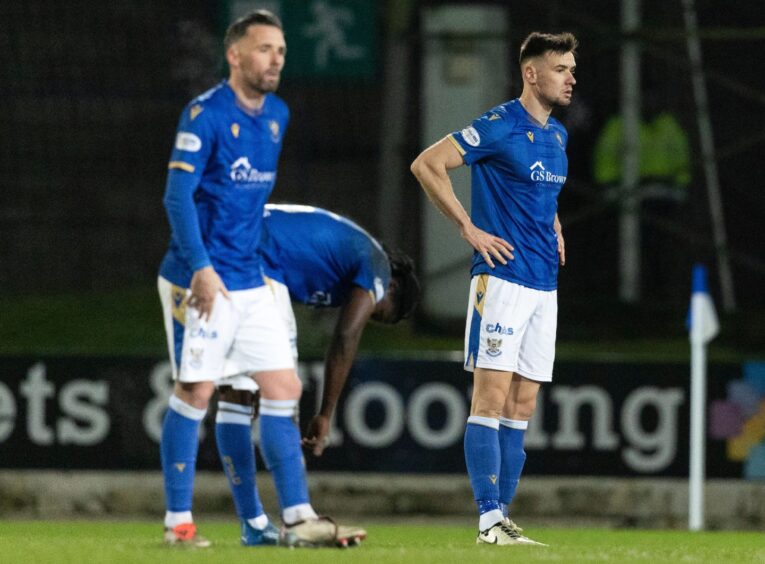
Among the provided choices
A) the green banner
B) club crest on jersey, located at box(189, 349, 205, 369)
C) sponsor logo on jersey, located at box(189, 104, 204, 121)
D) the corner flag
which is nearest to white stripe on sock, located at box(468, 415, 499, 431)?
club crest on jersey, located at box(189, 349, 205, 369)

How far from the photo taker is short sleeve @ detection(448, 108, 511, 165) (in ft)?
22.2

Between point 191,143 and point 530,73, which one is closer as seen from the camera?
point 191,143

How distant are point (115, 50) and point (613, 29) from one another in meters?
3.87

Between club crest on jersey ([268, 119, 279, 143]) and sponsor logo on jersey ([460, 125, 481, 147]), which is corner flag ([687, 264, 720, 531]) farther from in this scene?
club crest on jersey ([268, 119, 279, 143])

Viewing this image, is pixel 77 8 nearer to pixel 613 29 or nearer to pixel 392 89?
pixel 392 89

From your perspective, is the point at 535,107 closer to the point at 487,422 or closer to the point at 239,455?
the point at 487,422

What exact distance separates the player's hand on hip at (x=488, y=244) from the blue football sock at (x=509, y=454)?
2.33ft

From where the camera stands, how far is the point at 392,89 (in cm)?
1362

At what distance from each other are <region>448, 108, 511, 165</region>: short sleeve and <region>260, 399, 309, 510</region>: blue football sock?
124cm

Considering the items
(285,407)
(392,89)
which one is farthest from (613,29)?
(285,407)

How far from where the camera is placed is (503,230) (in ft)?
22.2

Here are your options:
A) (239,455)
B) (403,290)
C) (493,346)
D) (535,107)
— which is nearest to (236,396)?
(239,455)

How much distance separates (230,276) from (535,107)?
A: 4.85 ft

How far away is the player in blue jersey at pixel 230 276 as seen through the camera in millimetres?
5969
